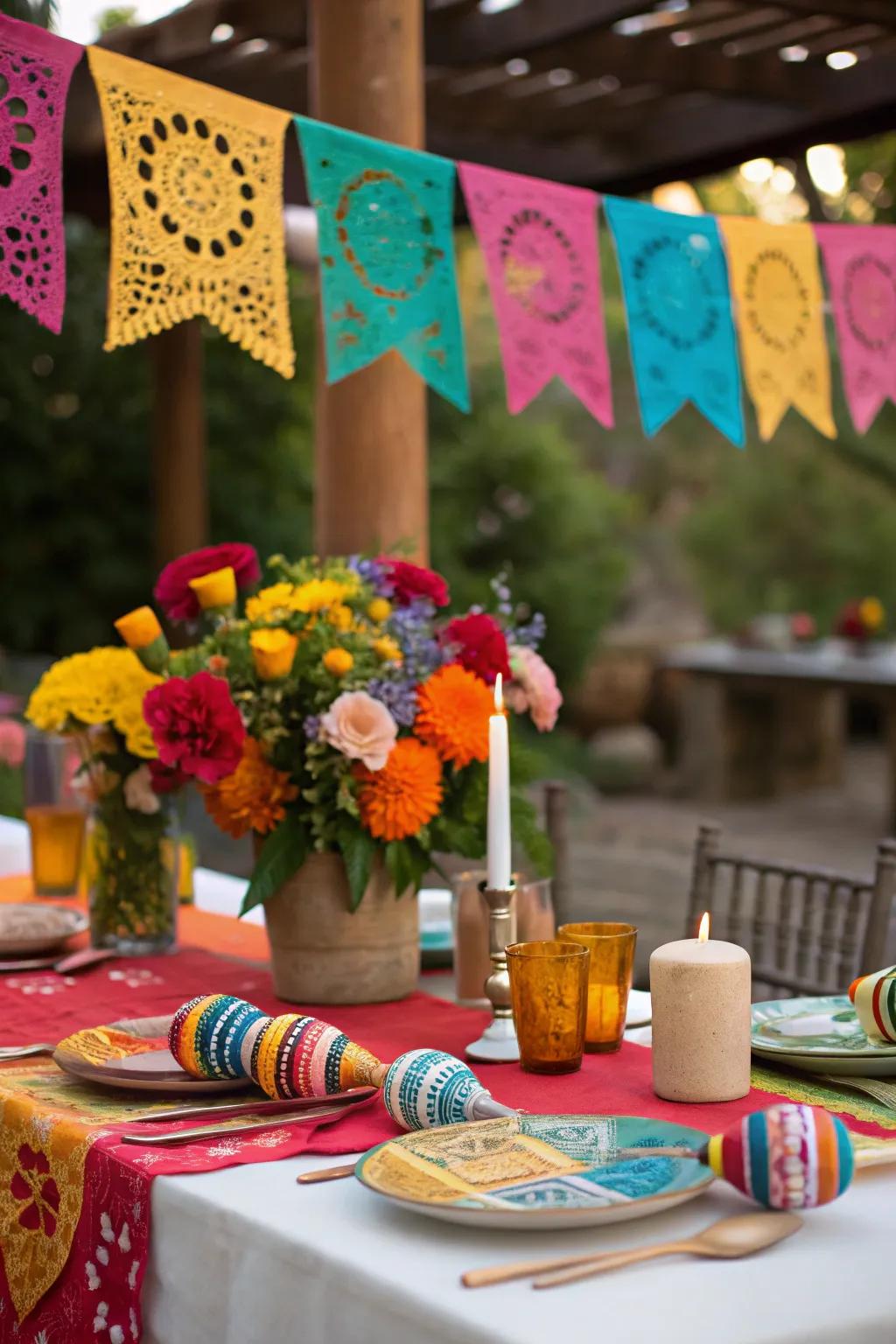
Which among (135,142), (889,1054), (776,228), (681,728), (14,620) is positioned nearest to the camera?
(889,1054)

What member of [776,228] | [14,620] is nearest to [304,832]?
[776,228]

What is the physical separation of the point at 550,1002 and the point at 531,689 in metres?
0.43

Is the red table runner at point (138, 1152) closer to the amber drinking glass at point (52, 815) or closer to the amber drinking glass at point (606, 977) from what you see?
the amber drinking glass at point (606, 977)

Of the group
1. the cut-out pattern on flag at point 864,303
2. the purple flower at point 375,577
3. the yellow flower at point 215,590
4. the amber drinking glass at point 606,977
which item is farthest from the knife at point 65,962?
the cut-out pattern on flag at point 864,303

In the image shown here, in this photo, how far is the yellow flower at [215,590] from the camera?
1.62 meters

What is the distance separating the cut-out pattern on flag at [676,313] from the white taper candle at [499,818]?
1.23m

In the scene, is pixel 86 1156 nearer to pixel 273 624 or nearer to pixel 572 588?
pixel 273 624

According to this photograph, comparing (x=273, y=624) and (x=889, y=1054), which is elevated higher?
(x=273, y=624)

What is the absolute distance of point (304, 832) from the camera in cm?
149

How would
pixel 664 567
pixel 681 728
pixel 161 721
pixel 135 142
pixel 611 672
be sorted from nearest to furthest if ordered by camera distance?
pixel 161 721 < pixel 135 142 < pixel 681 728 < pixel 611 672 < pixel 664 567

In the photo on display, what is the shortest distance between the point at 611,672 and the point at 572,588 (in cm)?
82

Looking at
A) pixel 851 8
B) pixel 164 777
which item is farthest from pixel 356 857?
pixel 851 8

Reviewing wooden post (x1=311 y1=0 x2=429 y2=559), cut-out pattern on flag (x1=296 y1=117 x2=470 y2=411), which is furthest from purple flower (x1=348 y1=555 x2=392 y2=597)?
wooden post (x1=311 y1=0 x2=429 y2=559)

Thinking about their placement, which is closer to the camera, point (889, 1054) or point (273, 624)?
point (889, 1054)
